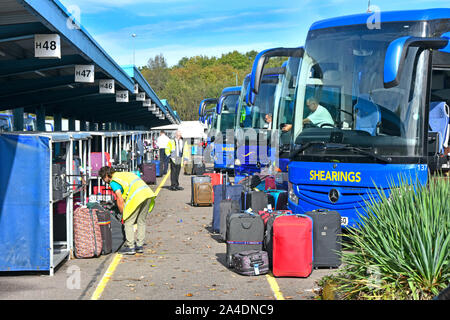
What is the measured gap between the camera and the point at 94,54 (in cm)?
1530

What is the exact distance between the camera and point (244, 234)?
9906mm

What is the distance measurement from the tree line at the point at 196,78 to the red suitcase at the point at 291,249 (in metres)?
127

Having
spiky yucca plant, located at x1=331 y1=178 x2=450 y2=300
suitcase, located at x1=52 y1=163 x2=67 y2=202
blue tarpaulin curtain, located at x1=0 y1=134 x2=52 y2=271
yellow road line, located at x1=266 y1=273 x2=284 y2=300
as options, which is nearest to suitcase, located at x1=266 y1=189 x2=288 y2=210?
yellow road line, located at x1=266 y1=273 x2=284 y2=300

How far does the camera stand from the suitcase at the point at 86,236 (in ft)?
35.3

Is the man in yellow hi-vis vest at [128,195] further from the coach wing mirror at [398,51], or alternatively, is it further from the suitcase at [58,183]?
the coach wing mirror at [398,51]

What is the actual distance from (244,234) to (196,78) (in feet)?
487

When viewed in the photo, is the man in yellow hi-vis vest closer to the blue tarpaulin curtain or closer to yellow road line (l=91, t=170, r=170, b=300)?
yellow road line (l=91, t=170, r=170, b=300)

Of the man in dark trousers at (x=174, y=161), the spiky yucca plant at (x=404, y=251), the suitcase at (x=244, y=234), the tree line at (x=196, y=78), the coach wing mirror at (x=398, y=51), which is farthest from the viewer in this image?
the tree line at (x=196, y=78)

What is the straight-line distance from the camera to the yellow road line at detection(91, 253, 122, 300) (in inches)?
323

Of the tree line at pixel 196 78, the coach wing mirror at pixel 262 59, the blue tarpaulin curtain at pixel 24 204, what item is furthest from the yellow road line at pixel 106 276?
the tree line at pixel 196 78

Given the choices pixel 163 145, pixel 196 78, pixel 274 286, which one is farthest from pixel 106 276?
pixel 196 78

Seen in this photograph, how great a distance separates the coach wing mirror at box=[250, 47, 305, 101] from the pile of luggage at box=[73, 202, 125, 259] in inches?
134

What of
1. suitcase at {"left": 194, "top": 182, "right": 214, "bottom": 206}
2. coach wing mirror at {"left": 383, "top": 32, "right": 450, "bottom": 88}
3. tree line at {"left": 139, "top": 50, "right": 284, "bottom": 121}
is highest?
tree line at {"left": 139, "top": 50, "right": 284, "bottom": 121}

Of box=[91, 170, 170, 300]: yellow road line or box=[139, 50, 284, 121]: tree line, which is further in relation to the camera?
box=[139, 50, 284, 121]: tree line
